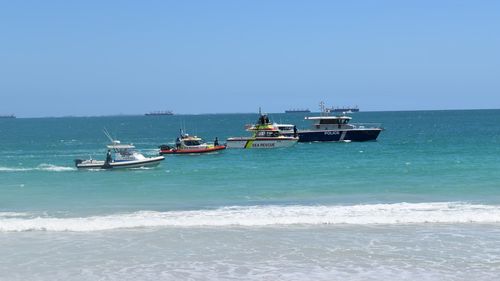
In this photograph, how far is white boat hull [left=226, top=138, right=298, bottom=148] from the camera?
196 ft

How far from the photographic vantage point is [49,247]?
55.0 feet

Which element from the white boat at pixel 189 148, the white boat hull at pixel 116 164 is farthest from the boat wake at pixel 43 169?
the white boat at pixel 189 148

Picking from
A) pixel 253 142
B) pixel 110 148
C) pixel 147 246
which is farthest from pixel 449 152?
pixel 147 246

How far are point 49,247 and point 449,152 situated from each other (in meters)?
37.6

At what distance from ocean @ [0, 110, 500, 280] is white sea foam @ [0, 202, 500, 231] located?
0.04 m

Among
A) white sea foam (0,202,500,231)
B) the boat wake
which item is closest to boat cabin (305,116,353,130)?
the boat wake

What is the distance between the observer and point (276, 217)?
20.5m

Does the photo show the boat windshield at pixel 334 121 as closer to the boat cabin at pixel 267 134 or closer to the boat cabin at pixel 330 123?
the boat cabin at pixel 330 123

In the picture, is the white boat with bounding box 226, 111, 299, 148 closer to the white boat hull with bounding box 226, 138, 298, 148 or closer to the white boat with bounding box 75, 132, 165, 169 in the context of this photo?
the white boat hull with bounding box 226, 138, 298, 148

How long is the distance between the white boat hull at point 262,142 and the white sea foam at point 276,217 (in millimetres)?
36702

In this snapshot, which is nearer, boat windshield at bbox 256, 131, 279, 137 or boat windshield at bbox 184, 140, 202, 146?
boat windshield at bbox 184, 140, 202, 146

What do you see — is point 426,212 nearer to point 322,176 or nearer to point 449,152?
point 322,176

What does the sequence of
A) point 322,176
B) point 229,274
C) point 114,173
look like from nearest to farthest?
point 229,274, point 322,176, point 114,173

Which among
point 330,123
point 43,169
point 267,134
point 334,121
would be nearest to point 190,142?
point 267,134
